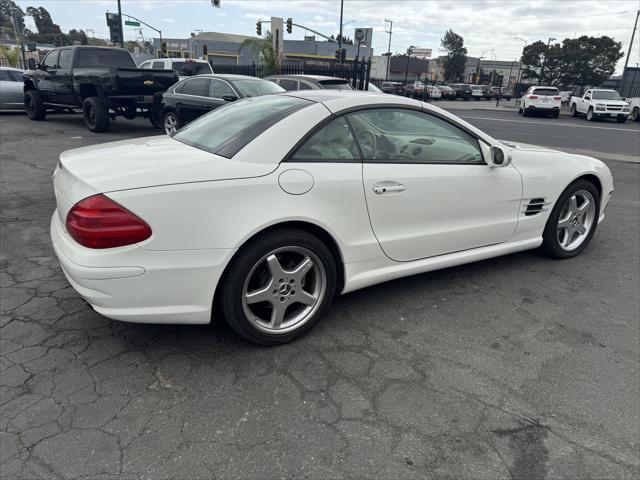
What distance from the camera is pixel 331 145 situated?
2.98 meters

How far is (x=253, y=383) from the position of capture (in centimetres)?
255

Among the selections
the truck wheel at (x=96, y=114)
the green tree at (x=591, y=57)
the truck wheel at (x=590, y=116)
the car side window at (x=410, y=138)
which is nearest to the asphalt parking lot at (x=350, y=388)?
the car side window at (x=410, y=138)

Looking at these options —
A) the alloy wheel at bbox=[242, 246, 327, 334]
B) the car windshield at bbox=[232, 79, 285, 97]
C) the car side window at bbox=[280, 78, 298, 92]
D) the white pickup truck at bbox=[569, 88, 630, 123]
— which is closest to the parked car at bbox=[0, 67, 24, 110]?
the car side window at bbox=[280, 78, 298, 92]

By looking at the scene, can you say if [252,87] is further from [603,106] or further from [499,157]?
[603,106]

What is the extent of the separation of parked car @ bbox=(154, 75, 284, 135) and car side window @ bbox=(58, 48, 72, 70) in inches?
105

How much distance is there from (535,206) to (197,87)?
8464 millimetres

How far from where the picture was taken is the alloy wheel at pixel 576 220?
432 centimetres

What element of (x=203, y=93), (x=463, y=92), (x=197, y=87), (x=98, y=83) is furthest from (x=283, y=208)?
(x=463, y=92)

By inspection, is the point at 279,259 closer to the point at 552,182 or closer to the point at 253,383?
the point at 253,383

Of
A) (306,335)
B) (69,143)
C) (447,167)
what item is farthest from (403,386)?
(69,143)

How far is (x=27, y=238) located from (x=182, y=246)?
2995 mm

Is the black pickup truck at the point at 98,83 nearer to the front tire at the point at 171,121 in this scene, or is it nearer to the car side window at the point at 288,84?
the front tire at the point at 171,121

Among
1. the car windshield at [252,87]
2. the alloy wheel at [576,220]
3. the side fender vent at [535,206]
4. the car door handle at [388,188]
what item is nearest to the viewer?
the car door handle at [388,188]

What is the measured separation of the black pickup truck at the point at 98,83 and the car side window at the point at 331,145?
30.6 ft
